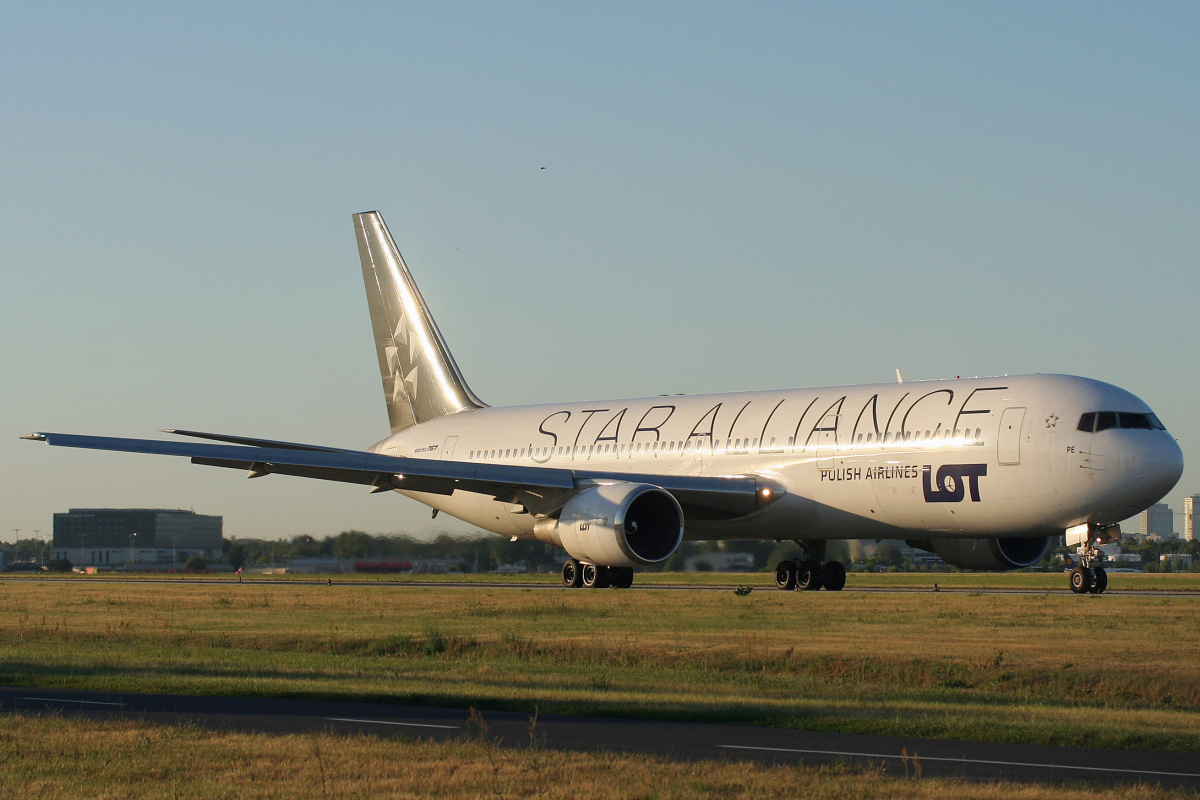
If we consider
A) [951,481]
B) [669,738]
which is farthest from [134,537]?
[669,738]

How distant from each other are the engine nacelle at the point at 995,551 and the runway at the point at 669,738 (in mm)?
18569

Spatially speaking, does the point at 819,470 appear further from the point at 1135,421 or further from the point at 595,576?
the point at 1135,421

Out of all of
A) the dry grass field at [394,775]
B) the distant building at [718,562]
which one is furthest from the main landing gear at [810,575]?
the dry grass field at [394,775]

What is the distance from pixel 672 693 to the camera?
47.7ft

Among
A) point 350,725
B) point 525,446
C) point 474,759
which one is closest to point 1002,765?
point 474,759

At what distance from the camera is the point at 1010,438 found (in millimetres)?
A: 26000

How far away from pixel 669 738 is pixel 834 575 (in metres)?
21.5

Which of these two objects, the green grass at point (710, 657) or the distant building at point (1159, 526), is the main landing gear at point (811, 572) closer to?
the green grass at point (710, 657)

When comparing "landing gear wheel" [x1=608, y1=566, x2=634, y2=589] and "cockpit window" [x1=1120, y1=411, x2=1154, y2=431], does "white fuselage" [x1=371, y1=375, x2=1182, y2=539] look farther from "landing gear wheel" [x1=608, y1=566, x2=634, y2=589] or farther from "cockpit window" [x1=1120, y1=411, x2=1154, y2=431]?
"landing gear wheel" [x1=608, y1=566, x2=634, y2=589]

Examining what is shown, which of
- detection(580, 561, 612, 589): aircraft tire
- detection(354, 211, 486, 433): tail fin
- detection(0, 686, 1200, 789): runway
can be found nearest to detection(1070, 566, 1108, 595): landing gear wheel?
detection(580, 561, 612, 589): aircraft tire

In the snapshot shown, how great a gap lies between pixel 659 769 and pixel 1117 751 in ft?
12.1

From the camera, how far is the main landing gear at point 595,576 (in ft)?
99.7

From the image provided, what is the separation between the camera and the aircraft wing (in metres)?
28.2

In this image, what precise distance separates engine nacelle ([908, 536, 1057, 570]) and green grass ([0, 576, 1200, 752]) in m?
1.35
